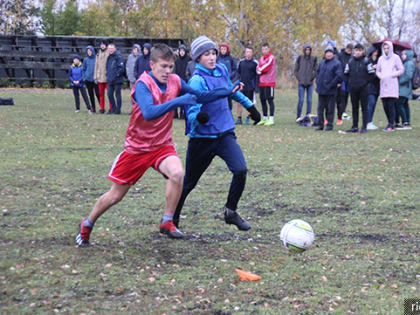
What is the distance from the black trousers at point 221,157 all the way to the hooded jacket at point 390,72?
30.5ft

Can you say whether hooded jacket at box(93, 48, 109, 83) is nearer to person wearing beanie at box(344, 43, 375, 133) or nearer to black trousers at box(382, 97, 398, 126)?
person wearing beanie at box(344, 43, 375, 133)

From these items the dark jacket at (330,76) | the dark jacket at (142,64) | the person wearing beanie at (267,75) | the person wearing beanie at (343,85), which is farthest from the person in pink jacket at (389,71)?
the dark jacket at (142,64)

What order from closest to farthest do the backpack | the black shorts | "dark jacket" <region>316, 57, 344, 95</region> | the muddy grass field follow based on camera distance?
the muddy grass field
"dark jacket" <region>316, 57, 344, 95</region>
the backpack
the black shorts

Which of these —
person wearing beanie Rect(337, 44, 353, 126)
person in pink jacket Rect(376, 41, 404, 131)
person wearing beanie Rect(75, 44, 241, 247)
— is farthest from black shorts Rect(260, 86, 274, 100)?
person wearing beanie Rect(75, 44, 241, 247)

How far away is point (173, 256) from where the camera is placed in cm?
489

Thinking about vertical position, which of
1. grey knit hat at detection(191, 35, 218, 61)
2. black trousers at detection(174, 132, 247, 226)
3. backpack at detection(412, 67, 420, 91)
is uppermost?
grey knit hat at detection(191, 35, 218, 61)

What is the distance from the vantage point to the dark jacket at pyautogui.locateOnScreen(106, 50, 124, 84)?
704 inches

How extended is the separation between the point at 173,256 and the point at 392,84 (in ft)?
33.9

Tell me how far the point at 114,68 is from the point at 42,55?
631 inches

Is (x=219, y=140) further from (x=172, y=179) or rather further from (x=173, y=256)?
(x=173, y=256)

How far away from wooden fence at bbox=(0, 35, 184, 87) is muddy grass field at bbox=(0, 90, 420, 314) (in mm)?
22699

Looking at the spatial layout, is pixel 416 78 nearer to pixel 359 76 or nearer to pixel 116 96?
pixel 359 76

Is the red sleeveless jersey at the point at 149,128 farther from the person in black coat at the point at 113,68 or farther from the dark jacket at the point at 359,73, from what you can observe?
the person in black coat at the point at 113,68

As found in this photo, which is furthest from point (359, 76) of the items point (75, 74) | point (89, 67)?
point (75, 74)
